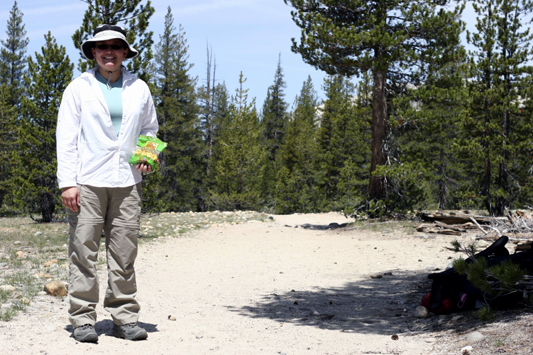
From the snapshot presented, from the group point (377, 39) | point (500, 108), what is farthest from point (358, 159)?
point (377, 39)

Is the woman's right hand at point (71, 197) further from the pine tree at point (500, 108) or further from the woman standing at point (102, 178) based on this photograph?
the pine tree at point (500, 108)

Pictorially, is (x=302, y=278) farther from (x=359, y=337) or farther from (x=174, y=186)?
(x=174, y=186)

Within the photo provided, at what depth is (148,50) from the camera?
12.7 metres

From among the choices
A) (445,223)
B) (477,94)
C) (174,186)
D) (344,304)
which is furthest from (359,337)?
(174,186)

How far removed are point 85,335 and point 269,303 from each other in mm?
2879

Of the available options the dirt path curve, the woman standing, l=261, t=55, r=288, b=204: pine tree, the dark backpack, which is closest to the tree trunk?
the dirt path curve

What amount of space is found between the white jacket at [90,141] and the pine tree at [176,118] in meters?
31.7

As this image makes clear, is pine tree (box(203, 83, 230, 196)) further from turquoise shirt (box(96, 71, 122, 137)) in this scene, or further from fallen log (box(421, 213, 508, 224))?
turquoise shirt (box(96, 71, 122, 137))

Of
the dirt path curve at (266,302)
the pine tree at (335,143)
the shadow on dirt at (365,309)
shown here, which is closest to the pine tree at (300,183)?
the pine tree at (335,143)

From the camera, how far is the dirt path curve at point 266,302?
13.1 ft

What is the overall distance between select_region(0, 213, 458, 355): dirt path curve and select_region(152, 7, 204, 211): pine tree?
2466 cm

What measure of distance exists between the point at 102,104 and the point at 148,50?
933 cm

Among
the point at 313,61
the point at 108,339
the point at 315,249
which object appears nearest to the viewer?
the point at 108,339

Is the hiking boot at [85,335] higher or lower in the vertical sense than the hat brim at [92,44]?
lower
